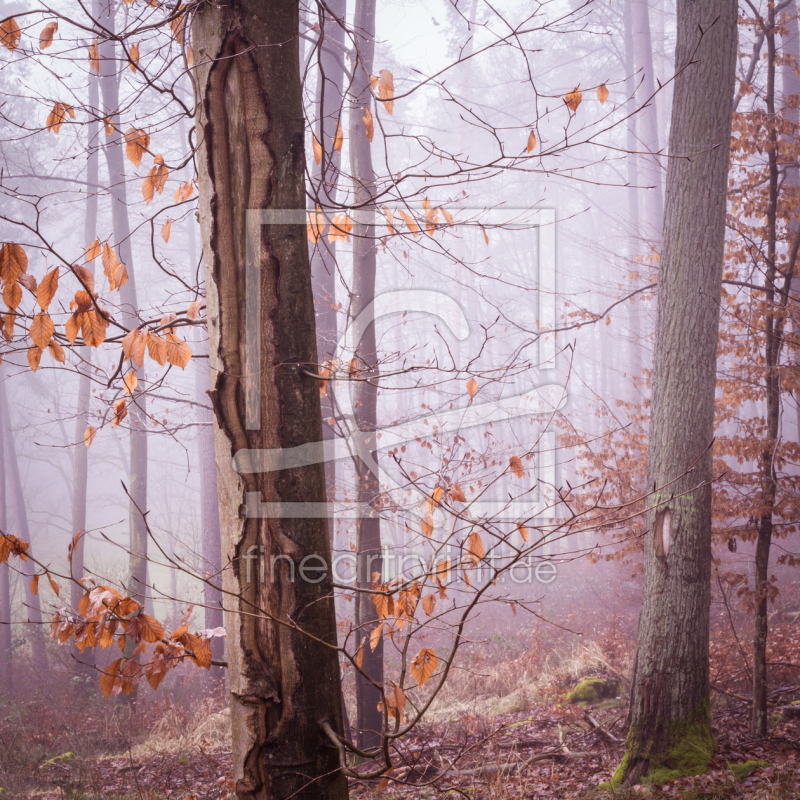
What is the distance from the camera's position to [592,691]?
25.2ft

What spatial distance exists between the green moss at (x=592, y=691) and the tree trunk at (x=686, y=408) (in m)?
3.13

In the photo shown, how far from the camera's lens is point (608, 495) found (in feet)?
27.6

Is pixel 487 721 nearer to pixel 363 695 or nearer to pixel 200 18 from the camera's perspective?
pixel 363 695

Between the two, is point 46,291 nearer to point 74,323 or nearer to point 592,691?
point 74,323

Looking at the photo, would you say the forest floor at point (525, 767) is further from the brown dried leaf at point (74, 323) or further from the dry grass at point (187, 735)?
the brown dried leaf at point (74, 323)

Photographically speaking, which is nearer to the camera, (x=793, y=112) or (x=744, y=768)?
(x=744, y=768)

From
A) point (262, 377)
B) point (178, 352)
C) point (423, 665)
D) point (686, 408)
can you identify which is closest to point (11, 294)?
point (178, 352)

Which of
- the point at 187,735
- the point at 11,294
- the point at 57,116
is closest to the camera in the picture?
the point at 11,294

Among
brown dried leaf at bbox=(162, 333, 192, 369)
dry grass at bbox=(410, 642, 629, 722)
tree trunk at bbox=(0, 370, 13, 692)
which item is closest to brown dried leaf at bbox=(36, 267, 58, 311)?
brown dried leaf at bbox=(162, 333, 192, 369)

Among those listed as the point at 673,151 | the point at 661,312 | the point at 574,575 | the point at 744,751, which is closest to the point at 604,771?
the point at 744,751

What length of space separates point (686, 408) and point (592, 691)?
4.69 metres

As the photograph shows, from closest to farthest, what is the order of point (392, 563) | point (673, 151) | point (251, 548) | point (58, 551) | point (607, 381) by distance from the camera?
point (251, 548), point (673, 151), point (392, 563), point (58, 551), point (607, 381)

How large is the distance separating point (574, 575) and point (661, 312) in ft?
45.2

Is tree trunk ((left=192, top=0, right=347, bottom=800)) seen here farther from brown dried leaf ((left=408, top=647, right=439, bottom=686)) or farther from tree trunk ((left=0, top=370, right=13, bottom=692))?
tree trunk ((left=0, top=370, right=13, bottom=692))
